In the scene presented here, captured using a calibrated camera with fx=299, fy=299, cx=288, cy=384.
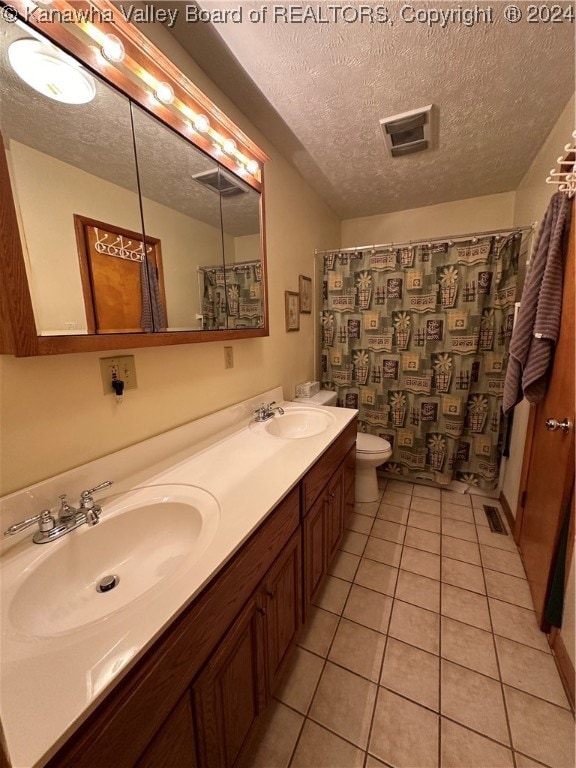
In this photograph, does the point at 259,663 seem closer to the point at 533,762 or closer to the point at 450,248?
the point at 533,762

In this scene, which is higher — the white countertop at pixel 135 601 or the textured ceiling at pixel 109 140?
the textured ceiling at pixel 109 140

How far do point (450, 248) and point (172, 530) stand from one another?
7.56 feet

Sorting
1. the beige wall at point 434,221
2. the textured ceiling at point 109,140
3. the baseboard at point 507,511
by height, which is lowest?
the baseboard at point 507,511

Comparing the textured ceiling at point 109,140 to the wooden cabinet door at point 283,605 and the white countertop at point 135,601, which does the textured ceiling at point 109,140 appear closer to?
the white countertop at point 135,601

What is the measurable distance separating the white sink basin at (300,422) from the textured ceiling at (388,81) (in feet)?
5.01

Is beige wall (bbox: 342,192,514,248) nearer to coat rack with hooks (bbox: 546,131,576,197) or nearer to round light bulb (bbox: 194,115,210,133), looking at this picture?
coat rack with hooks (bbox: 546,131,576,197)

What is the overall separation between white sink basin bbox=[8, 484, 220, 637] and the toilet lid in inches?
55.7

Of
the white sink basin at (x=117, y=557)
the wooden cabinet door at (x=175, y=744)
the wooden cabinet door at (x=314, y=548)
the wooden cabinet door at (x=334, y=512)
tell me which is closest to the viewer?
the wooden cabinet door at (x=175, y=744)

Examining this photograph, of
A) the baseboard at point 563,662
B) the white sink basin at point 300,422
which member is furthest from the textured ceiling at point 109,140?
the baseboard at point 563,662

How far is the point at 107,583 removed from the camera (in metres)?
0.76

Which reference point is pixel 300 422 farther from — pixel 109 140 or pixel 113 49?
pixel 113 49

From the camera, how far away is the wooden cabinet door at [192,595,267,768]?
0.68 metres

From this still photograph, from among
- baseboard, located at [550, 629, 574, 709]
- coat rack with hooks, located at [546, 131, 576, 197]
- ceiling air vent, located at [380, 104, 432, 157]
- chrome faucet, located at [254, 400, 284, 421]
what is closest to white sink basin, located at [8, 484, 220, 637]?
chrome faucet, located at [254, 400, 284, 421]

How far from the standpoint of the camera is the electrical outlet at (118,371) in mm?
938
